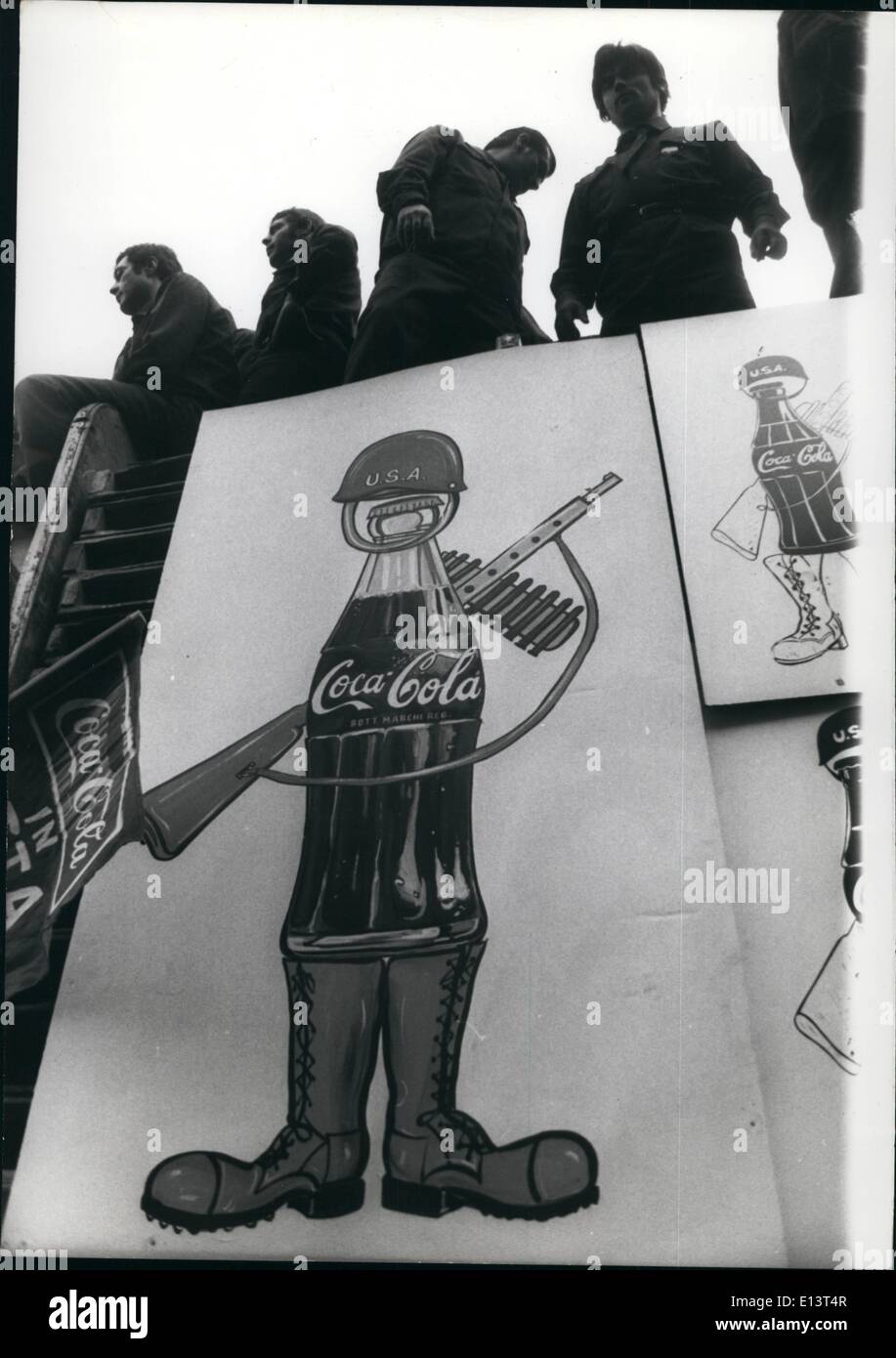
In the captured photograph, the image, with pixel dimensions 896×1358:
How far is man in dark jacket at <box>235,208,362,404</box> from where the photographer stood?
701 centimetres

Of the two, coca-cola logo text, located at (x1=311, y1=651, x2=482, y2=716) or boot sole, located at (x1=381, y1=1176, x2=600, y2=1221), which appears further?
coca-cola logo text, located at (x1=311, y1=651, x2=482, y2=716)

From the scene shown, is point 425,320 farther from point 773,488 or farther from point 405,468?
point 773,488

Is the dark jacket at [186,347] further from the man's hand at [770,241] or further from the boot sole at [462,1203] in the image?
the boot sole at [462,1203]

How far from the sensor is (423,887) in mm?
6258

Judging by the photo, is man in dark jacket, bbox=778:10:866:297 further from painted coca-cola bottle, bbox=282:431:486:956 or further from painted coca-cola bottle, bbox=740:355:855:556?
painted coca-cola bottle, bbox=282:431:486:956

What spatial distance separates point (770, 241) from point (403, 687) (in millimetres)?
2586

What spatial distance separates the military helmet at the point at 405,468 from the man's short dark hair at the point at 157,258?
50.3 inches

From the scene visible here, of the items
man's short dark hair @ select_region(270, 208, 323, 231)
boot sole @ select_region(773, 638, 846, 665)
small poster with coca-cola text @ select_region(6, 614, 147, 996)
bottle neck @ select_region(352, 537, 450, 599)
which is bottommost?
small poster with coca-cola text @ select_region(6, 614, 147, 996)

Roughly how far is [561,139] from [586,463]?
158 centimetres

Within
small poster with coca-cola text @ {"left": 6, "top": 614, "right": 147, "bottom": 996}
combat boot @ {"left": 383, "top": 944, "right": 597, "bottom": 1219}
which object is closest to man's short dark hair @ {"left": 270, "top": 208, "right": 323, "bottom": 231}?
small poster with coca-cola text @ {"left": 6, "top": 614, "right": 147, "bottom": 996}

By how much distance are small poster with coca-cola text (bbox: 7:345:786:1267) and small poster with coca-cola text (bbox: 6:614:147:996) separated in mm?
134

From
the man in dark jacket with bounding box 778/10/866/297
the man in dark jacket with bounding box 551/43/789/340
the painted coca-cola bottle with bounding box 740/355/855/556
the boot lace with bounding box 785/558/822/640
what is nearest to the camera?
the boot lace with bounding box 785/558/822/640

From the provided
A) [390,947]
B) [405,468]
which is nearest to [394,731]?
[390,947]

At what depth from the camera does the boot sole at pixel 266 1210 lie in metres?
6.04
